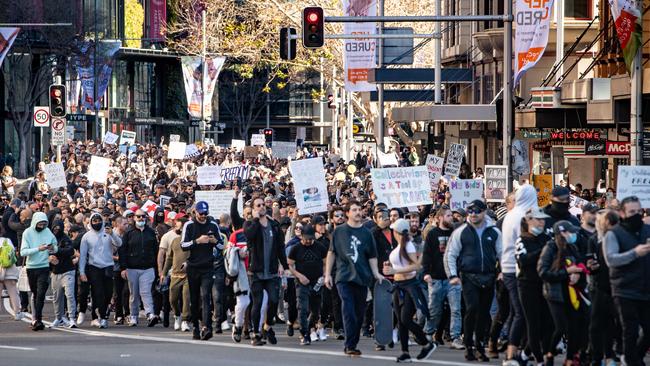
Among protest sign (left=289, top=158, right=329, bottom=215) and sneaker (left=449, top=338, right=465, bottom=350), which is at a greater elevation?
protest sign (left=289, top=158, right=329, bottom=215)

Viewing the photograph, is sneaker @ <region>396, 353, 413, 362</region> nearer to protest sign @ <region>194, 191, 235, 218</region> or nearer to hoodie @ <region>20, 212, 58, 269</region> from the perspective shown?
hoodie @ <region>20, 212, 58, 269</region>

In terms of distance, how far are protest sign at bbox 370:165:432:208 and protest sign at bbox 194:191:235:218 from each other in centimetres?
218

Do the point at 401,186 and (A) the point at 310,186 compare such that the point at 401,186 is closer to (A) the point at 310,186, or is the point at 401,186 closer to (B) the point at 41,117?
(A) the point at 310,186

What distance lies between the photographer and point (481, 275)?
1531 centimetres

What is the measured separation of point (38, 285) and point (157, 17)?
79.5 metres

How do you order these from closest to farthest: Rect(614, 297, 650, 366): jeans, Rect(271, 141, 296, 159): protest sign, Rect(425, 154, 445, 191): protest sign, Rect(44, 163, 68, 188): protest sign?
Rect(614, 297, 650, 366): jeans, Rect(425, 154, 445, 191): protest sign, Rect(44, 163, 68, 188): protest sign, Rect(271, 141, 296, 159): protest sign

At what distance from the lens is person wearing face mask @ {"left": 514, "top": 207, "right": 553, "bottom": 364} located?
13992 mm

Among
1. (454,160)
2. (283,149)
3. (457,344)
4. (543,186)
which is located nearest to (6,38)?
(283,149)

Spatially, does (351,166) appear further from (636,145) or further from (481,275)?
(481,275)

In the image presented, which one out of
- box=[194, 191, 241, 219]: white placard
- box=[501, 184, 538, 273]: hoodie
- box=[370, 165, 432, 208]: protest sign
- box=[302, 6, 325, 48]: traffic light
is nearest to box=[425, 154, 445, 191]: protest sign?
box=[302, 6, 325, 48]: traffic light

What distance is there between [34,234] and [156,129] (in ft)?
299

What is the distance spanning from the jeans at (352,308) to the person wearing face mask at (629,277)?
3293 millimetres

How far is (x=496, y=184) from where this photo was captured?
2470 centimetres

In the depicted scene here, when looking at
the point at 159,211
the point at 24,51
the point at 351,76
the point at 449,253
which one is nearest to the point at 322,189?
the point at 159,211
